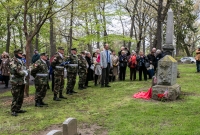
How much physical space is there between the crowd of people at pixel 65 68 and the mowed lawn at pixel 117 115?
0.63 metres

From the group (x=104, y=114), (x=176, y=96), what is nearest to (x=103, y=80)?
(x=176, y=96)

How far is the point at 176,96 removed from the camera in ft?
28.8

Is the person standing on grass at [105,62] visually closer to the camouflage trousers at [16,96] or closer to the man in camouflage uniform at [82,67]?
the man in camouflage uniform at [82,67]

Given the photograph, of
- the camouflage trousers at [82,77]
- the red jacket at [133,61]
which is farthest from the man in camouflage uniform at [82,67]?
the red jacket at [133,61]

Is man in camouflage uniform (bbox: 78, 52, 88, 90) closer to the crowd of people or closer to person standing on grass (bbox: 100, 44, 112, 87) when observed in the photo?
the crowd of people

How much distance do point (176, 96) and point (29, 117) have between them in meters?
5.08

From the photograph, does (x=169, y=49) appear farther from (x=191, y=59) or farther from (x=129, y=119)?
(x=191, y=59)

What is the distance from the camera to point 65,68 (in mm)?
11492

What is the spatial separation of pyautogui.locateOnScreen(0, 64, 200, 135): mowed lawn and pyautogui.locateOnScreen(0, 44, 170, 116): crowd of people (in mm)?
627

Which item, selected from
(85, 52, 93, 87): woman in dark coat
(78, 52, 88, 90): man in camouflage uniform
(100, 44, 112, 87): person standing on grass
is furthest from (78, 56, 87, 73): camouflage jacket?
(85, 52, 93, 87): woman in dark coat

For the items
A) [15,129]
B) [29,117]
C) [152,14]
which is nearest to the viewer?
[15,129]

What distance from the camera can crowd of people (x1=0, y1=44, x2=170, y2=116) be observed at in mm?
7363

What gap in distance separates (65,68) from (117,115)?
207 inches

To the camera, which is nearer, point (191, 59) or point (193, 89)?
point (193, 89)
